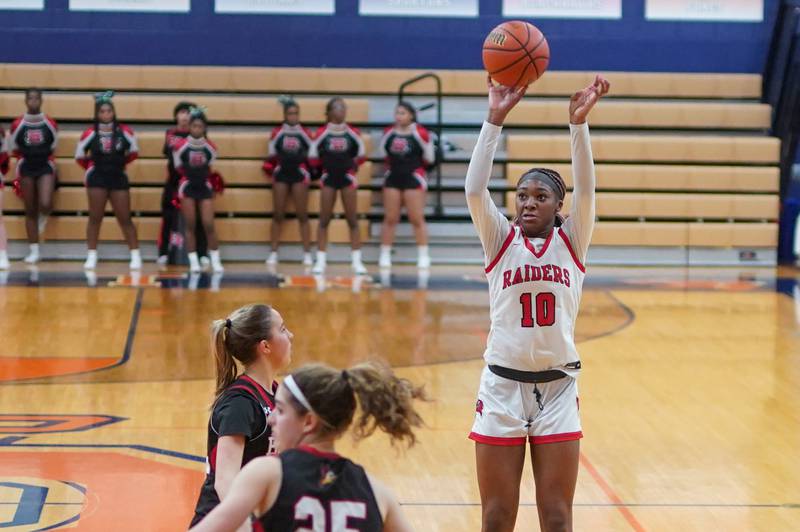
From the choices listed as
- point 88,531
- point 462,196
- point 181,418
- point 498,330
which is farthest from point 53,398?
point 462,196

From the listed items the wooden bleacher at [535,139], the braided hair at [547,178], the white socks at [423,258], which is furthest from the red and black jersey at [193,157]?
the braided hair at [547,178]

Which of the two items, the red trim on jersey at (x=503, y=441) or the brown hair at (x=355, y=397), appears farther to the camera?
the red trim on jersey at (x=503, y=441)

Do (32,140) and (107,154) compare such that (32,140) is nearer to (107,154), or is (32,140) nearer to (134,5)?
(107,154)

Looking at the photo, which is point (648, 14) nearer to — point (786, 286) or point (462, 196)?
point (462, 196)

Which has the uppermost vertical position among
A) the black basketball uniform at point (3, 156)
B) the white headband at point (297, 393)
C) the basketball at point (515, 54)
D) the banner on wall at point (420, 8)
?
the banner on wall at point (420, 8)

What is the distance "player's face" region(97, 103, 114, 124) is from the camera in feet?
41.5

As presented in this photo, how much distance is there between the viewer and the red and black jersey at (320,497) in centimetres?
256

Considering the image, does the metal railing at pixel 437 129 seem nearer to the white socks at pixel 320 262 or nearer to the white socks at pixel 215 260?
the white socks at pixel 320 262

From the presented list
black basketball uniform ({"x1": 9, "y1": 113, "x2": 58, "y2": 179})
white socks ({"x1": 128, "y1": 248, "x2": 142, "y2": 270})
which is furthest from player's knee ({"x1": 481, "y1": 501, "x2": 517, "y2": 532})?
black basketball uniform ({"x1": 9, "y1": 113, "x2": 58, "y2": 179})

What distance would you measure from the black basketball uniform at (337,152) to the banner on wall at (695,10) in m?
4.60

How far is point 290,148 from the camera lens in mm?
13211

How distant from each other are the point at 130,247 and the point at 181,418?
6627 mm

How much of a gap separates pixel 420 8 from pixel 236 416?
1220 cm

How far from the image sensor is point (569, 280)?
396cm
